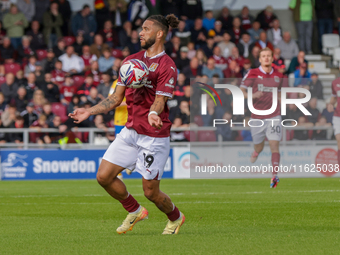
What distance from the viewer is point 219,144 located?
18656 millimetres

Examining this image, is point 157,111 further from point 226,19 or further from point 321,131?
point 226,19

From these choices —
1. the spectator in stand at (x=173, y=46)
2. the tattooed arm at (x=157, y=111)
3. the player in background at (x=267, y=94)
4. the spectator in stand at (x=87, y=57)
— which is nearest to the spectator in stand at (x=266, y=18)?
the spectator in stand at (x=173, y=46)

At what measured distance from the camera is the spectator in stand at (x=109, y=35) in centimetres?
2327

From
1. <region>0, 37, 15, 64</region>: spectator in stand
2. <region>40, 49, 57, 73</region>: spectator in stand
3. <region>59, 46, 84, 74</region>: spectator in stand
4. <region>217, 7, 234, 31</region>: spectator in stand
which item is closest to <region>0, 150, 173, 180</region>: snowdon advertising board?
<region>40, 49, 57, 73</region>: spectator in stand

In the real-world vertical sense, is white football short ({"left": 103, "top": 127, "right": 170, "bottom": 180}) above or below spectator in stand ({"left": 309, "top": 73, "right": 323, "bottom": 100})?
below

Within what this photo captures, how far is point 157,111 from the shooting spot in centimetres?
623

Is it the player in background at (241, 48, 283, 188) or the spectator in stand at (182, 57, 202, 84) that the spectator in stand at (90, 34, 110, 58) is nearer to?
the spectator in stand at (182, 57, 202, 84)

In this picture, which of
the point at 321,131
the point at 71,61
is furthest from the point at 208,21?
the point at 321,131

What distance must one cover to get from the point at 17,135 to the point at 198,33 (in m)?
8.00

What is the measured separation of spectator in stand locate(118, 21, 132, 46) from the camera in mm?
23078

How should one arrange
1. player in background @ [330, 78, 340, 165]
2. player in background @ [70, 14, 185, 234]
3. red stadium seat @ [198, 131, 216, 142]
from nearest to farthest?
player in background @ [70, 14, 185, 234] < player in background @ [330, 78, 340, 165] < red stadium seat @ [198, 131, 216, 142]

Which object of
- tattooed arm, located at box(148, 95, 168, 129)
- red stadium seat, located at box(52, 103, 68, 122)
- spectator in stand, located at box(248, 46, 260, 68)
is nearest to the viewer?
tattooed arm, located at box(148, 95, 168, 129)

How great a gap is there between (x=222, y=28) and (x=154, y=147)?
17645 mm

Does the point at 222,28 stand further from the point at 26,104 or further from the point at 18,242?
the point at 18,242
